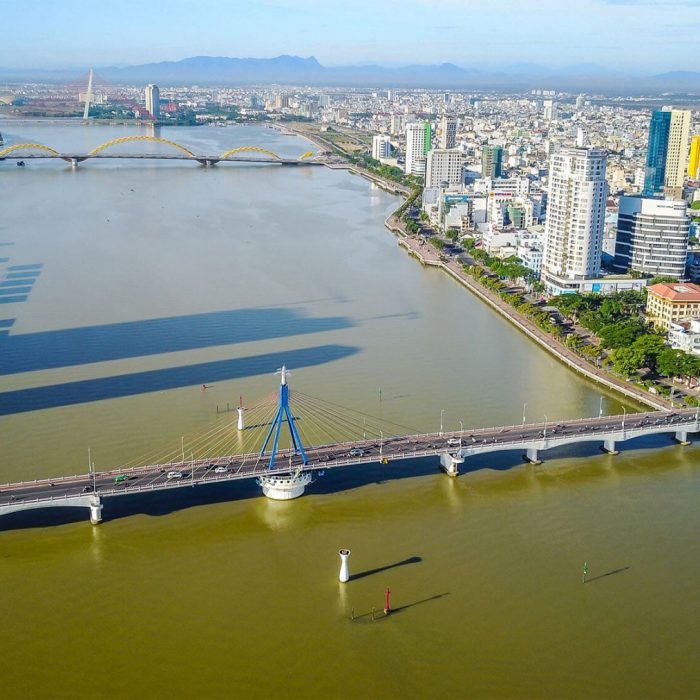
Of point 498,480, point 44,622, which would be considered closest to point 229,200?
point 498,480

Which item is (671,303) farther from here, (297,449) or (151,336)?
(151,336)

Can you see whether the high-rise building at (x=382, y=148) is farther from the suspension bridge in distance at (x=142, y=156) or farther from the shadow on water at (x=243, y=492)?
the shadow on water at (x=243, y=492)

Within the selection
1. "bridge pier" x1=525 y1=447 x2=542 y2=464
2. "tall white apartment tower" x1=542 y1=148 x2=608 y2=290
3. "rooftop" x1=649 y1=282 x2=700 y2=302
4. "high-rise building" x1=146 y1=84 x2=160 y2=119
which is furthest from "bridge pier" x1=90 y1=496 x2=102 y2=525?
"high-rise building" x1=146 y1=84 x2=160 y2=119

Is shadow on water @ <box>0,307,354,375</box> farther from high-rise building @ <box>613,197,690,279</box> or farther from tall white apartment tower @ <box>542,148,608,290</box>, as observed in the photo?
high-rise building @ <box>613,197,690,279</box>

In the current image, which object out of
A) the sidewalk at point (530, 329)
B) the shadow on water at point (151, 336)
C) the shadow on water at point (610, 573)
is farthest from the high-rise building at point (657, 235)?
the shadow on water at point (610, 573)

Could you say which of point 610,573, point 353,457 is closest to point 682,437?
point 610,573
